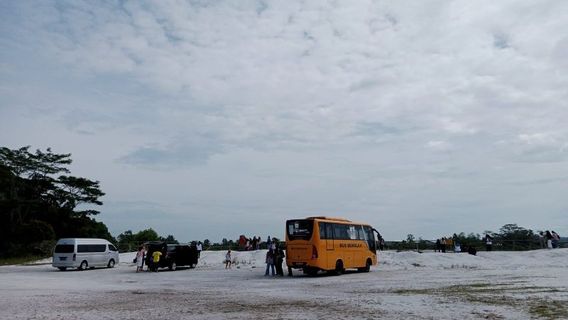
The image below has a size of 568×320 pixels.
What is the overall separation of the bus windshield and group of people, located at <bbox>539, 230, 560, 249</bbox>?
25.0 meters

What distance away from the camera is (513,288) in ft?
56.6

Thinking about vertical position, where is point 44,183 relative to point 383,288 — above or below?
above

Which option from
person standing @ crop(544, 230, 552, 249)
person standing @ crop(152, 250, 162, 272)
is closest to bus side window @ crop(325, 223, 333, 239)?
person standing @ crop(152, 250, 162, 272)

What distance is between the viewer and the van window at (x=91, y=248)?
34.5 metres

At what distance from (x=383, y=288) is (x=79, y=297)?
977 centimetres

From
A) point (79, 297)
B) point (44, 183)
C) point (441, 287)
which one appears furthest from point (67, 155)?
point (441, 287)

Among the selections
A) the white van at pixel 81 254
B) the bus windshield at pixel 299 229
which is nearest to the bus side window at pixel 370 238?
the bus windshield at pixel 299 229

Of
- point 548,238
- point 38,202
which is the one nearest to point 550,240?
point 548,238

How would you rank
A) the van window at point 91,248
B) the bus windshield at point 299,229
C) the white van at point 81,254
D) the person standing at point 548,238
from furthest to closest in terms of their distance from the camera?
the person standing at point 548,238 < the van window at point 91,248 < the white van at point 81,254 < the bus windshield at point 299,229

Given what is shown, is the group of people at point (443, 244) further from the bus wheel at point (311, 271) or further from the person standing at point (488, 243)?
the bus wheel at point (311, 271)

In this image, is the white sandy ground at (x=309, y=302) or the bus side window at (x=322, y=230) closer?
the white sandy ground at (x=309, y=302)

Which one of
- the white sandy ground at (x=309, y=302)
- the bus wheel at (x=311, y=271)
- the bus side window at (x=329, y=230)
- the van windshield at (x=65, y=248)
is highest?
the bus side window at (x=329, y=230)

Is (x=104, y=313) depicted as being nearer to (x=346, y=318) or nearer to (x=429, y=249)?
(x=346, y=318)

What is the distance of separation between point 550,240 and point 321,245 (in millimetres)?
24621
